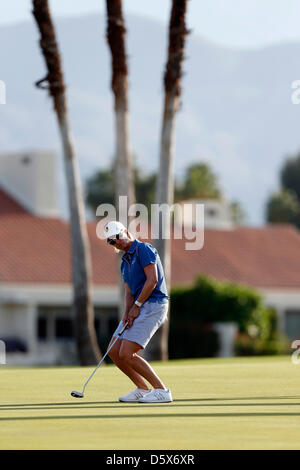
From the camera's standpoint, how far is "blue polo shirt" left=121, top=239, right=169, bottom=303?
12945 mm

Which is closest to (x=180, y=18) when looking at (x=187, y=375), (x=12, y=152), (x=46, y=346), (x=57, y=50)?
(x=57, y=50)

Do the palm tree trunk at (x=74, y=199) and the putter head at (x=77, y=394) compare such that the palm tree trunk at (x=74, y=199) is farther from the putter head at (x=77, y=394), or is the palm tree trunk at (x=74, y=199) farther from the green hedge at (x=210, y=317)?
the putter head at (x=77, y=394)

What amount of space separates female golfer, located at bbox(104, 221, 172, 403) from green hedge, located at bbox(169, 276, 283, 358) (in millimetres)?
31047

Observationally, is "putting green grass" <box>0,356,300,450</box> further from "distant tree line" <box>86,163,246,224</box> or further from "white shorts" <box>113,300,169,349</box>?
"distant tree line" <box>86,163,246,224</box>

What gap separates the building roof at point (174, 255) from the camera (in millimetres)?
52125

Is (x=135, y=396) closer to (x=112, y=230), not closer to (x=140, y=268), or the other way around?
(x=140, y=268)

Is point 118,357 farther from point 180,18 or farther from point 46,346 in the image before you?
point 46,346

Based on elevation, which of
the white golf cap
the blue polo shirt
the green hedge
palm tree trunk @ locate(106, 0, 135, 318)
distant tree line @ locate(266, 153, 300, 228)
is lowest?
the blue polo shirt

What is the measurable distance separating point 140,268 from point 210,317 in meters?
33.0

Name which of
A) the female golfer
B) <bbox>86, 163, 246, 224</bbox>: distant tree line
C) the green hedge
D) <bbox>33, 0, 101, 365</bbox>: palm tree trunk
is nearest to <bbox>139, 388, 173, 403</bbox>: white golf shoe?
the female golfer

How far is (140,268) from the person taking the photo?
1311 cm

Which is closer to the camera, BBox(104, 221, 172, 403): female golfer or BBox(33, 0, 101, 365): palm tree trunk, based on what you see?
BBox(104, 221, 172, 403): female golfer
